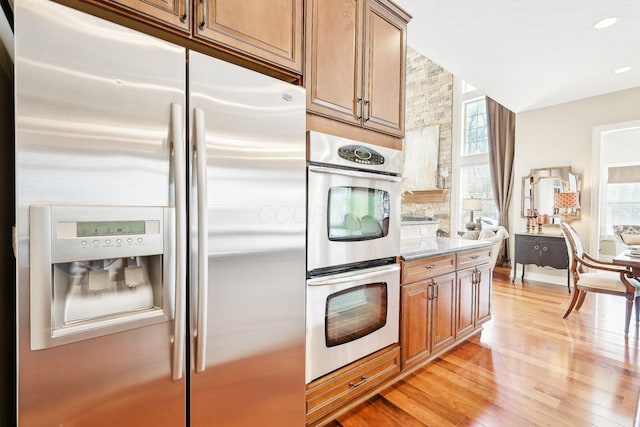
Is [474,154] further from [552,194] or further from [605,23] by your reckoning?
[605,23]

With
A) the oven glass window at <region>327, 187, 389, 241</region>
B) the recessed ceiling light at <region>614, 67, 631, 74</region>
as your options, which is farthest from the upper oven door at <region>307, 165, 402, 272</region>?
the recessed ceiling light at <region>614, 67, 631, 74</region>

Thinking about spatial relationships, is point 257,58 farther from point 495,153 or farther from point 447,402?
point 495,153

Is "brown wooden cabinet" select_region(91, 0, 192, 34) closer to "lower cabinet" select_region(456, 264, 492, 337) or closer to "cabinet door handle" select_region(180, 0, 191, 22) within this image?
"cabinet door handle" select_region(180, 0, 191, 22)

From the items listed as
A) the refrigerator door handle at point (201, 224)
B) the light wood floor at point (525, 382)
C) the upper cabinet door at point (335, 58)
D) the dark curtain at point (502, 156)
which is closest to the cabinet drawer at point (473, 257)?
the light wood floor at point (525, 382)

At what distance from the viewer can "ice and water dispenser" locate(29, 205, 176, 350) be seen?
0.81m

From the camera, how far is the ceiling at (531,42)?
8.29ft

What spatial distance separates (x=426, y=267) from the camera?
215 cm

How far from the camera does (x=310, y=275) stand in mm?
1498

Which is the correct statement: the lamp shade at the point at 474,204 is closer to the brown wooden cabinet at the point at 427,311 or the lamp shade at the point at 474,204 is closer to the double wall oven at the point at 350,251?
the brown wooden cabinet at the point at 427,311

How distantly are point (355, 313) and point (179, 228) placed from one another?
1140 millimetres

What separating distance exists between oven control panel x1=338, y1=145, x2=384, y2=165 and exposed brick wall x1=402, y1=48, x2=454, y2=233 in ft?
18.4

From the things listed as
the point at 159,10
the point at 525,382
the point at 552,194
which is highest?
the point at 159,10

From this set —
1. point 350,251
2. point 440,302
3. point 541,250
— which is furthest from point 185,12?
point 541,250

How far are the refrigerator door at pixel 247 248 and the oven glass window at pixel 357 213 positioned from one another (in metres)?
0.25
